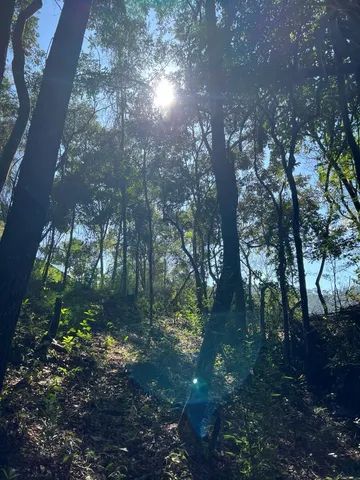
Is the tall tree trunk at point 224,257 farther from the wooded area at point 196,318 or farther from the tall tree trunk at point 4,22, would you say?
the tall tree trunk at point 4,22

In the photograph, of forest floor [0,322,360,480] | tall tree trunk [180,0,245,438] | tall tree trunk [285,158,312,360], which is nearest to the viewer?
forest floor [0,322,360,480]

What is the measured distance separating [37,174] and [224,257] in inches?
155

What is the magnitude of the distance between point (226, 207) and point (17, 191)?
4.32m

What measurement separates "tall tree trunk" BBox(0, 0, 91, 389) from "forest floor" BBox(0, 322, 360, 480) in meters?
0.94

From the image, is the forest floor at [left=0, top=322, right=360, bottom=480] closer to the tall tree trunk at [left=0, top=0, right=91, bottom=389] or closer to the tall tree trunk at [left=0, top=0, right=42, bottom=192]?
the tall tree trunk at [left=0, top=0, right=91, bottom=389]

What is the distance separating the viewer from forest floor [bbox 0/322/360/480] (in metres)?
4.98

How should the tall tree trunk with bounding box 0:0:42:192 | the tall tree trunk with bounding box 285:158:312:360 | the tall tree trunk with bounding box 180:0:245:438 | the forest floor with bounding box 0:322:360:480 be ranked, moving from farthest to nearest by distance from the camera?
the tall tree trunk with bounding box 285:158:312:360 < the tall tree trunk with bounding box 0:0:42:192 < the tall tree trunk with bounding box 180:0:245:438 < the forest floor with bounding box 0:322:360:480

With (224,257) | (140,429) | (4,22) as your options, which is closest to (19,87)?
(4,22)

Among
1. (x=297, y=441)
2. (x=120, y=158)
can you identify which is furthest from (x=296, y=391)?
(x=120, y=158)

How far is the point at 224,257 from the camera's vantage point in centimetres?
822

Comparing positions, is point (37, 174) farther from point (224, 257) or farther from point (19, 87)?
point (19, 87)

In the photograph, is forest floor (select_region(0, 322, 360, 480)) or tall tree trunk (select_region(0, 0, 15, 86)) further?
tall tree trunk (select_region(0, 0, 15, 86))

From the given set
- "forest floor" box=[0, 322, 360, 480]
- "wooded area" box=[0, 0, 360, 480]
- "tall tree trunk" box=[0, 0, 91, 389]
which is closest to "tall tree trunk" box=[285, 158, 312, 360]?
"wooded area" box=[0, 0, 360, 480]

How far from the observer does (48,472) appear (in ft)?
14.8
